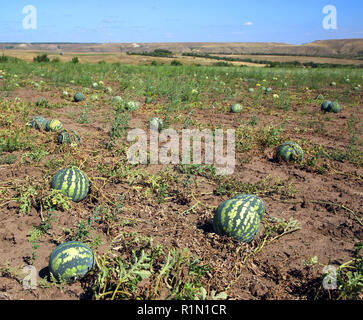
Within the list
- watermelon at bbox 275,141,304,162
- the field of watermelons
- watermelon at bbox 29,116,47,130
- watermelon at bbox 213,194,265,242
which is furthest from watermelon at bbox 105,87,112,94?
watermelon at bbox 213,194,265,242

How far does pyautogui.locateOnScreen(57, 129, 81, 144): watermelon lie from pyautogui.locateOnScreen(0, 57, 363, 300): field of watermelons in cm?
4

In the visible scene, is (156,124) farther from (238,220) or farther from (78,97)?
(238,220)

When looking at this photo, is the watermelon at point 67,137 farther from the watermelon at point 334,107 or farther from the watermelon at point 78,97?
the watermelon at point 334,107

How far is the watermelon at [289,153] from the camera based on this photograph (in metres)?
5.67

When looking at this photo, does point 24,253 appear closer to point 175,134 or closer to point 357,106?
point 175,134

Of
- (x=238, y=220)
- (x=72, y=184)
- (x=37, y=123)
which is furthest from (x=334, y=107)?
(x=72, y=184)

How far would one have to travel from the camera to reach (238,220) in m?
3.39

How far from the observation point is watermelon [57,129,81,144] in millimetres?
5668

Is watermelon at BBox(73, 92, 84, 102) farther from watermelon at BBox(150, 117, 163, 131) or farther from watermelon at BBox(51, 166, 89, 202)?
watermelon at BBox(51, 166, 89, 202)

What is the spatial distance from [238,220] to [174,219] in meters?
0.88

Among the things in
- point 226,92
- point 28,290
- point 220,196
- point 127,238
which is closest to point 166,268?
point 127,238

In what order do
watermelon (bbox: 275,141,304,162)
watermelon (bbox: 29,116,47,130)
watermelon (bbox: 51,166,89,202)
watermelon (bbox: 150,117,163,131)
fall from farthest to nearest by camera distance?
watermelon (bbox: 150,117,163,131)
watermelon (bbox: 29,116,47,130)
watermelon (bbox: 275,141,304,162)
watermelon (bbox: 51,166,89,202)

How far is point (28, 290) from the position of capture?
103 inches
